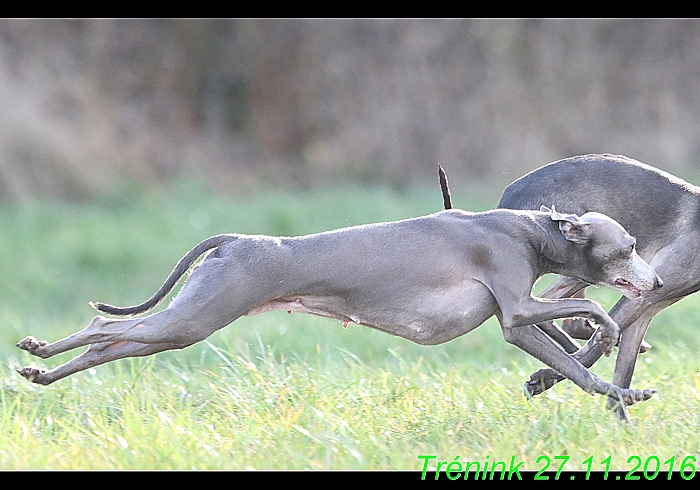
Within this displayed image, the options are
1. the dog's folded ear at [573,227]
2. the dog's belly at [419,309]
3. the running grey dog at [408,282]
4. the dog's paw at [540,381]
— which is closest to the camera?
the running grey dog at [408,282]

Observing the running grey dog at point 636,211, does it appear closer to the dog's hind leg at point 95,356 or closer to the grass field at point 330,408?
the grass field at point 330,408

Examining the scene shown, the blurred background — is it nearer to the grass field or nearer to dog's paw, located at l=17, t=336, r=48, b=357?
the grass field

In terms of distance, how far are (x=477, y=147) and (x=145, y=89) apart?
5.54 meters

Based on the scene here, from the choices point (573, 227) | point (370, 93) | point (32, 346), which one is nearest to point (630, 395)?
point (573, 227)

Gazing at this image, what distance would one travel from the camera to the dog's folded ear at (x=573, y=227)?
5.25 meters

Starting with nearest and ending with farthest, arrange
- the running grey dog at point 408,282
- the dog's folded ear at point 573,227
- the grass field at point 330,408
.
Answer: the grass field at point 330,408
the running grey dog at point 408,282
the dog's folded ear at point 573,227

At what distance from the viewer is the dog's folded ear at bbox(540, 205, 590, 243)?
5246 mm

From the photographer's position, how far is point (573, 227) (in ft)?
17.3

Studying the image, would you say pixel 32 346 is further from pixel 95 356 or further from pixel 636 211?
pixel 636 211

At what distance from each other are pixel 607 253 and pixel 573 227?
21 cm

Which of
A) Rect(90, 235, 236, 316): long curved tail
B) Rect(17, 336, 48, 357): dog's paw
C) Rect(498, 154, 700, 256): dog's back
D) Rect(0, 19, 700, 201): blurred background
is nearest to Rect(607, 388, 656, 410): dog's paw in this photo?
Rect(498, 154, 700, 256): dog's back

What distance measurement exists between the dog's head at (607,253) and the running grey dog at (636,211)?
0.38 meters

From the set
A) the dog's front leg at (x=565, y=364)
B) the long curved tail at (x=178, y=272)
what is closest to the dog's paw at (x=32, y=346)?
the long curved tail at (x=178, y=272)
